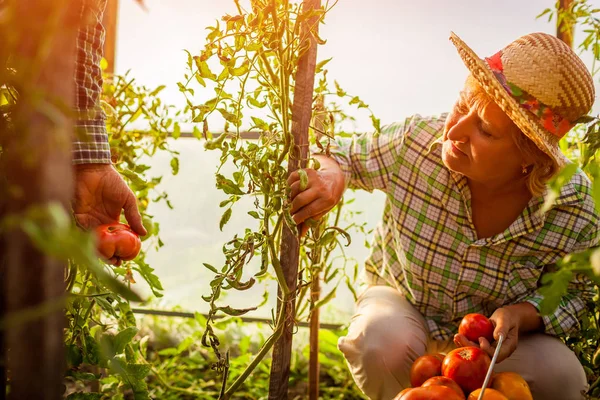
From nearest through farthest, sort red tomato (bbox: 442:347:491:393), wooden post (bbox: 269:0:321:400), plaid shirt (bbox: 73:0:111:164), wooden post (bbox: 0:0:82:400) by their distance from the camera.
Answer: wooden post (bbox: 0:0:82:400), plaid shirt (bbox: 73:0:111:164), wooden post (bbox: 269:0:321:400), red tomato (bbox: 442:347:491:393)

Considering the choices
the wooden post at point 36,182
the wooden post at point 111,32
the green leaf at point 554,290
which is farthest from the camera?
the wooden post at point 111,32

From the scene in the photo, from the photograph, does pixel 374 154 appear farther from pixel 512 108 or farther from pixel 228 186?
pixel 228 186

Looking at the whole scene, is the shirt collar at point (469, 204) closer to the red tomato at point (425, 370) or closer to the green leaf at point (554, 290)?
the red tomato at point (425, 370)

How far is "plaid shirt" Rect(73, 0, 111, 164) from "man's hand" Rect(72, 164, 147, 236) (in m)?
0.02

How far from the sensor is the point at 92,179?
100 cm

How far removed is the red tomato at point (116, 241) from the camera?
3.17 ft

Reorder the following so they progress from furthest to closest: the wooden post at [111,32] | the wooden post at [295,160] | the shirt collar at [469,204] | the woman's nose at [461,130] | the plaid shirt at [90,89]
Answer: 1. the wooden post at [111,32]
2. the shirt collar at [469,204]
3. the woman's nose at [461,130]
4. the wooden post at [295,160]
5. the plaid shirt at [90,89]

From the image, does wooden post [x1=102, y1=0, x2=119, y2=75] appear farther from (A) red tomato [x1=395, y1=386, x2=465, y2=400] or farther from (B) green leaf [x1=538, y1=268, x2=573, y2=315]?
(B) green leaf [x1=538, y1=268, x2=573, y2=315]

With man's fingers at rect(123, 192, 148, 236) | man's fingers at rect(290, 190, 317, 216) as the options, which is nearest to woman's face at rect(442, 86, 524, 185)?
man's fingers at rect(290, 190, 317, 216)

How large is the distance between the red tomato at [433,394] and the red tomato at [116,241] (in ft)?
1.96

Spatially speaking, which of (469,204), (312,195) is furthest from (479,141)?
(312,195)

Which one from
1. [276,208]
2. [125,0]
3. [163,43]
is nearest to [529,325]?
[276,208]

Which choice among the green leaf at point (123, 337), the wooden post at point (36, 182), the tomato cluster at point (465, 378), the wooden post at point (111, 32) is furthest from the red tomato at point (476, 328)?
the wooden post at point (111, 32)

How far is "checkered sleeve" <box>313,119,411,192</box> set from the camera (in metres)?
1.58
